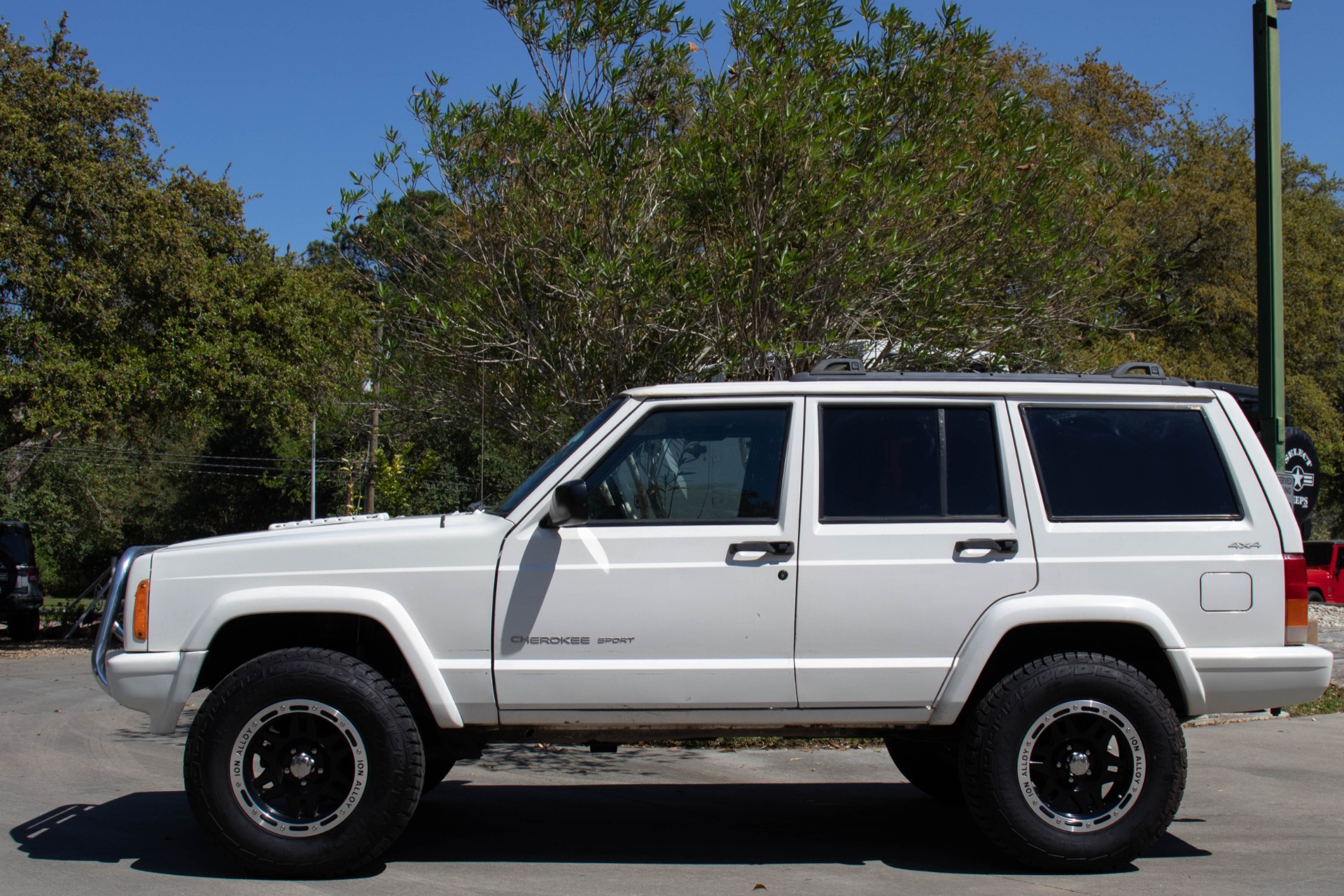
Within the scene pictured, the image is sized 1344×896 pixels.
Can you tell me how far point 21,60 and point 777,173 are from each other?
50.6 ft

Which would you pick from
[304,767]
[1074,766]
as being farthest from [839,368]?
[304,767]

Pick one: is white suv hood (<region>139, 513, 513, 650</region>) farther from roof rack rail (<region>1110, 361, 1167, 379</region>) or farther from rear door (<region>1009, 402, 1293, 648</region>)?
roof rack rail (<region>1110, 361, 1167, 379</region>)

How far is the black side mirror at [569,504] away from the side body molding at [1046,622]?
169 centimetres

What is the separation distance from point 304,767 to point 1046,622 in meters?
3.18

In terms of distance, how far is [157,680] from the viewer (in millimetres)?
4875

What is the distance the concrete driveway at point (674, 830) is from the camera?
4875mm

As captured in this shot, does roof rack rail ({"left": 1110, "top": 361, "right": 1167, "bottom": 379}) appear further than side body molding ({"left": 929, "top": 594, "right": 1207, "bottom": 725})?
Yes

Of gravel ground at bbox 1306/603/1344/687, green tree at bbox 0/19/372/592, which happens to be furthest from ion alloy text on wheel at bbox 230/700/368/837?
green tree at bbox 0/19/372/592

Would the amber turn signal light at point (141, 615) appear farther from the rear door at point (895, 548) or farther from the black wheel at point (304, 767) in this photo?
the rear door at point (895, 548)

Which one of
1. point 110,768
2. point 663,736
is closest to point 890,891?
point 663,736

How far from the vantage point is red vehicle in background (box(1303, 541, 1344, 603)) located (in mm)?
28297

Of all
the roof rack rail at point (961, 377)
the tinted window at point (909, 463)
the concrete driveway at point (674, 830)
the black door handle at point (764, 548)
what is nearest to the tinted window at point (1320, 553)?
the concrete driveway at point (674, 830)

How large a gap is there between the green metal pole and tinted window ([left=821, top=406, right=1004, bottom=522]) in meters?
4.32

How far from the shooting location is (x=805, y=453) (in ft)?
16.8
